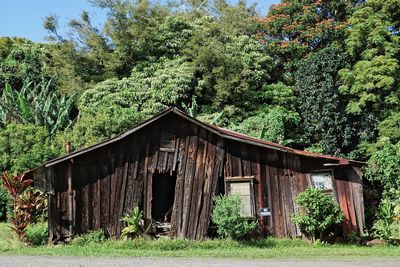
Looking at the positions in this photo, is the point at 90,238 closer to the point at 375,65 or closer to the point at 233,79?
the point at 233,79

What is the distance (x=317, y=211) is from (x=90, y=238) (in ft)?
22.1

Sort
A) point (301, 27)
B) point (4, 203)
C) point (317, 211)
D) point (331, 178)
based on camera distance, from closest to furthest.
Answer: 1. point (317, 211)
2. point (331, 178)
3. point (4, 203)
4. point (301, 27)

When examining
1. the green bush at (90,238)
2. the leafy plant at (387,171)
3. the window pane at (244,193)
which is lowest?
the green bush at (90,238)

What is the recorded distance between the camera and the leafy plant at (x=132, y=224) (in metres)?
15.0

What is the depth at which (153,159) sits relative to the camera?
15.7 metres

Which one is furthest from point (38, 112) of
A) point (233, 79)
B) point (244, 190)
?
point (244, 190)

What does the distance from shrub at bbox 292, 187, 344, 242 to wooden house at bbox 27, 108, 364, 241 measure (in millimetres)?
636

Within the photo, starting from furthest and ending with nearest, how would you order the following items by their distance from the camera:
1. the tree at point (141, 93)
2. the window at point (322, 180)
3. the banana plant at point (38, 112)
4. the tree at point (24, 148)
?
the banana plant at point (38, 112) → the tree at point (141, 93) → the tree at point (24, 148) → the window at point (322, 180)

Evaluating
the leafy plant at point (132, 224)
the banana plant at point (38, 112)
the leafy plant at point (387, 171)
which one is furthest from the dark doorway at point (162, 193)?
the banana plant at point (38, 112)

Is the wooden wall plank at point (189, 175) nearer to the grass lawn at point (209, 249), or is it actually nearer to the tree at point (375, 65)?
the grass lawn at point (209, 249)

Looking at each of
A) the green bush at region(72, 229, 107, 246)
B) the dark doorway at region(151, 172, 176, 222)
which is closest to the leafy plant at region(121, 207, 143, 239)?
the green bush at region(72, 229, 107, 246)

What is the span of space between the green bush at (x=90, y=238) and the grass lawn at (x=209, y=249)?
0.19 metres

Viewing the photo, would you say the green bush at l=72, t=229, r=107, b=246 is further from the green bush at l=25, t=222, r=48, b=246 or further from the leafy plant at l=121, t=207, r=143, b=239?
the green bush at l=25, t=222, r=48, b=246

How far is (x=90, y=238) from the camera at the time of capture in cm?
1486
